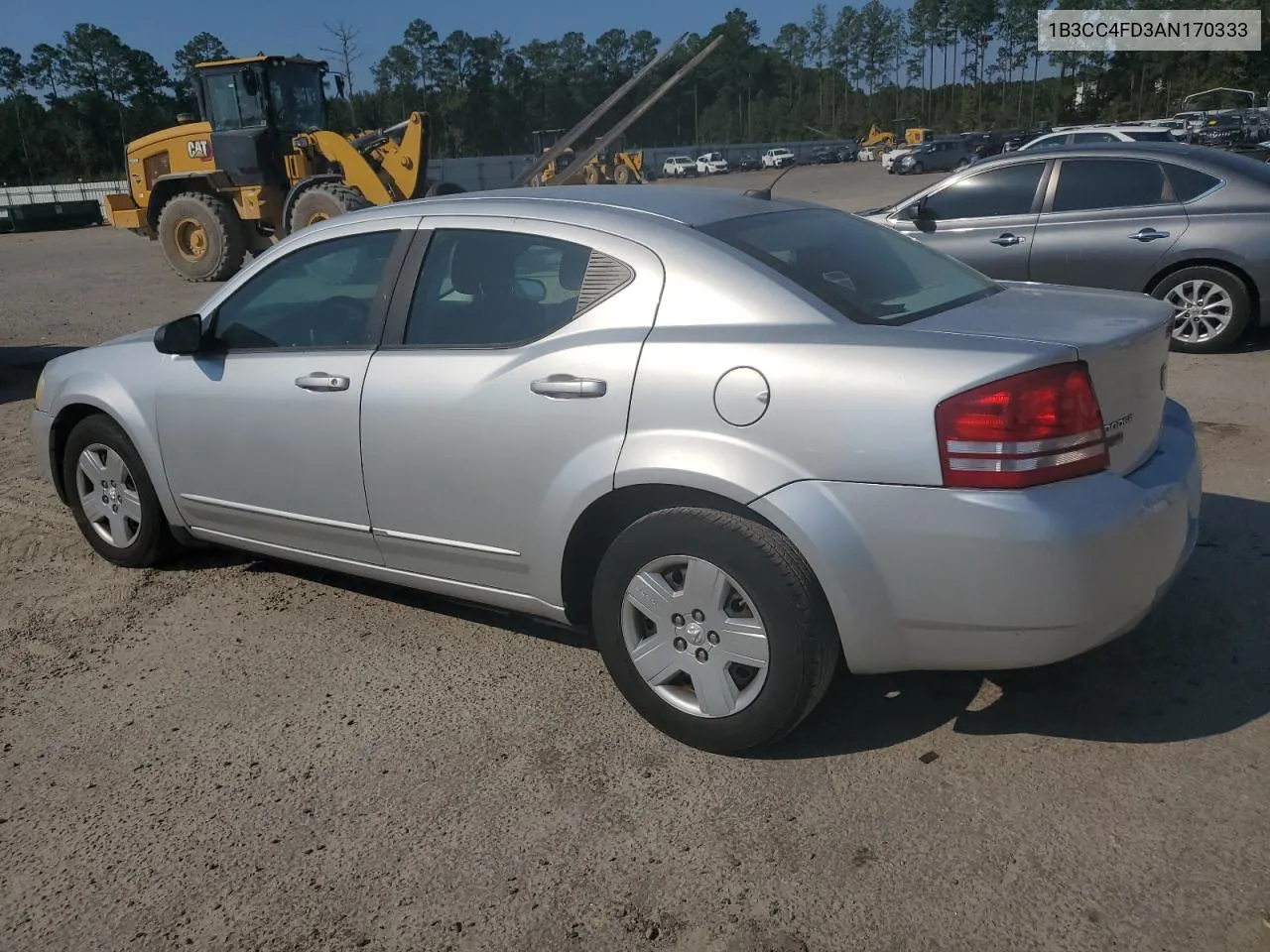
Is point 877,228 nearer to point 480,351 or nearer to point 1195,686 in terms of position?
point 480,351

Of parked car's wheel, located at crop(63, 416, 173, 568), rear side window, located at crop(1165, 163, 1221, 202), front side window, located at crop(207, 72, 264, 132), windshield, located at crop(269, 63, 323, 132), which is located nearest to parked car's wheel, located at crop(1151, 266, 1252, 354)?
rear side window, located at crop(1165, 163, 1221, 202)

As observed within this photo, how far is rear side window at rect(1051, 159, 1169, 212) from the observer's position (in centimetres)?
809

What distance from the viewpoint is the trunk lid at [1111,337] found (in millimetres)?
2898

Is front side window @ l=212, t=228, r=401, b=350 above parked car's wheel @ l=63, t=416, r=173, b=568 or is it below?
above

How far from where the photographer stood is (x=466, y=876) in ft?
8.95

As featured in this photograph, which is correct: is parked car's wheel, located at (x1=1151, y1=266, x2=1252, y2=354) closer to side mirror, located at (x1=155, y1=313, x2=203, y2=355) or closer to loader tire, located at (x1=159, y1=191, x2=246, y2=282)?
side mirror, located at (x1=155, y1=313, x2=203, y2=355)

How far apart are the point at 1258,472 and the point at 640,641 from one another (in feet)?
12.5

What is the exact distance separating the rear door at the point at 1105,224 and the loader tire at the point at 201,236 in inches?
526

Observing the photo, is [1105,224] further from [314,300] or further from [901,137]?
[901,137]

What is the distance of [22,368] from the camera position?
33.3 ft

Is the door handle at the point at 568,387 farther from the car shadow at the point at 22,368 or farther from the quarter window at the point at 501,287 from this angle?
the car shadow at the point at 22,368

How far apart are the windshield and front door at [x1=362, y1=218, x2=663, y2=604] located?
1472 cm

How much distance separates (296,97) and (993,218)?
40.8ft

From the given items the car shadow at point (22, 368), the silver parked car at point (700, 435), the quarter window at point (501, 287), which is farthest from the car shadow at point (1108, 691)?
the car shadow at point (22, 368)
